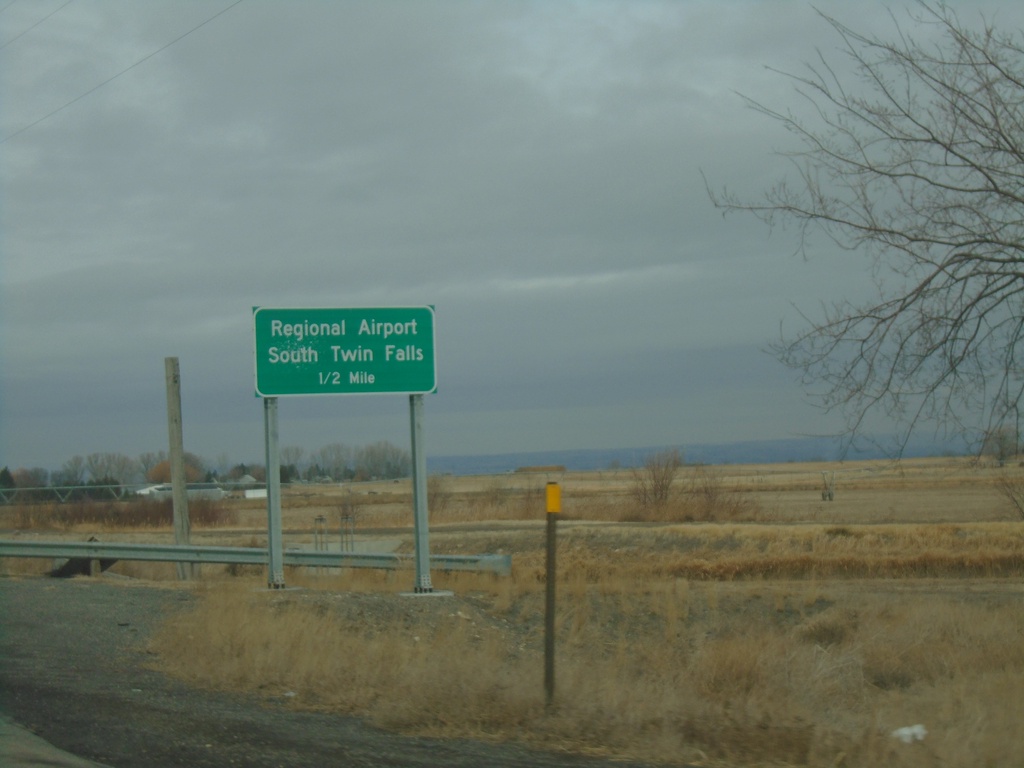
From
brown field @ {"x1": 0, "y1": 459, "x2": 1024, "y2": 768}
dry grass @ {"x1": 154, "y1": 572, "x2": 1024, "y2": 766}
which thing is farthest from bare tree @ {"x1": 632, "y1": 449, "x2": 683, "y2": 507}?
dry grass @ {"x1": 154, "y1": 572, "x2": 1024, "y2": 766}

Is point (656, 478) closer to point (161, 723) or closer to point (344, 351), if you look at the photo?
point (344, 351)

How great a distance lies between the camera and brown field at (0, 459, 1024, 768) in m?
7.93

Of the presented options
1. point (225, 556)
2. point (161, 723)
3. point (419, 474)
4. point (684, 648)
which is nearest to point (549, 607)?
→ point (161, 723)

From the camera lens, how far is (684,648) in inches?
632

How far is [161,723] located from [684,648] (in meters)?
9.57

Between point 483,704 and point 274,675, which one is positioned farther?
point 274,675

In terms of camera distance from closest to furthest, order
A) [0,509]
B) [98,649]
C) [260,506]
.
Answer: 1. [98,649]
2. [0,509]
3. [260,506]

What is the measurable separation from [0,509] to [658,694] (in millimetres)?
44641

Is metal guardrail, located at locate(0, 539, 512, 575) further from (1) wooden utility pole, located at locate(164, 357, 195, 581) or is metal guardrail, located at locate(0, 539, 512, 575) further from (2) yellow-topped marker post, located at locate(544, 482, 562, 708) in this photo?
(2) yellow-topped marker post, located at locate(544, 482, 562, 708)

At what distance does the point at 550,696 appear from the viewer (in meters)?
8.64

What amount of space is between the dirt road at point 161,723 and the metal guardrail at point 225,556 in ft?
23.1

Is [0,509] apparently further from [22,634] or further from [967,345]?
[967,345]

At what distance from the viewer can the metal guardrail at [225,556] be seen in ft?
64.1

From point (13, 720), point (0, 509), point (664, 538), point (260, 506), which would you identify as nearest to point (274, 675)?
point (13, 720)
